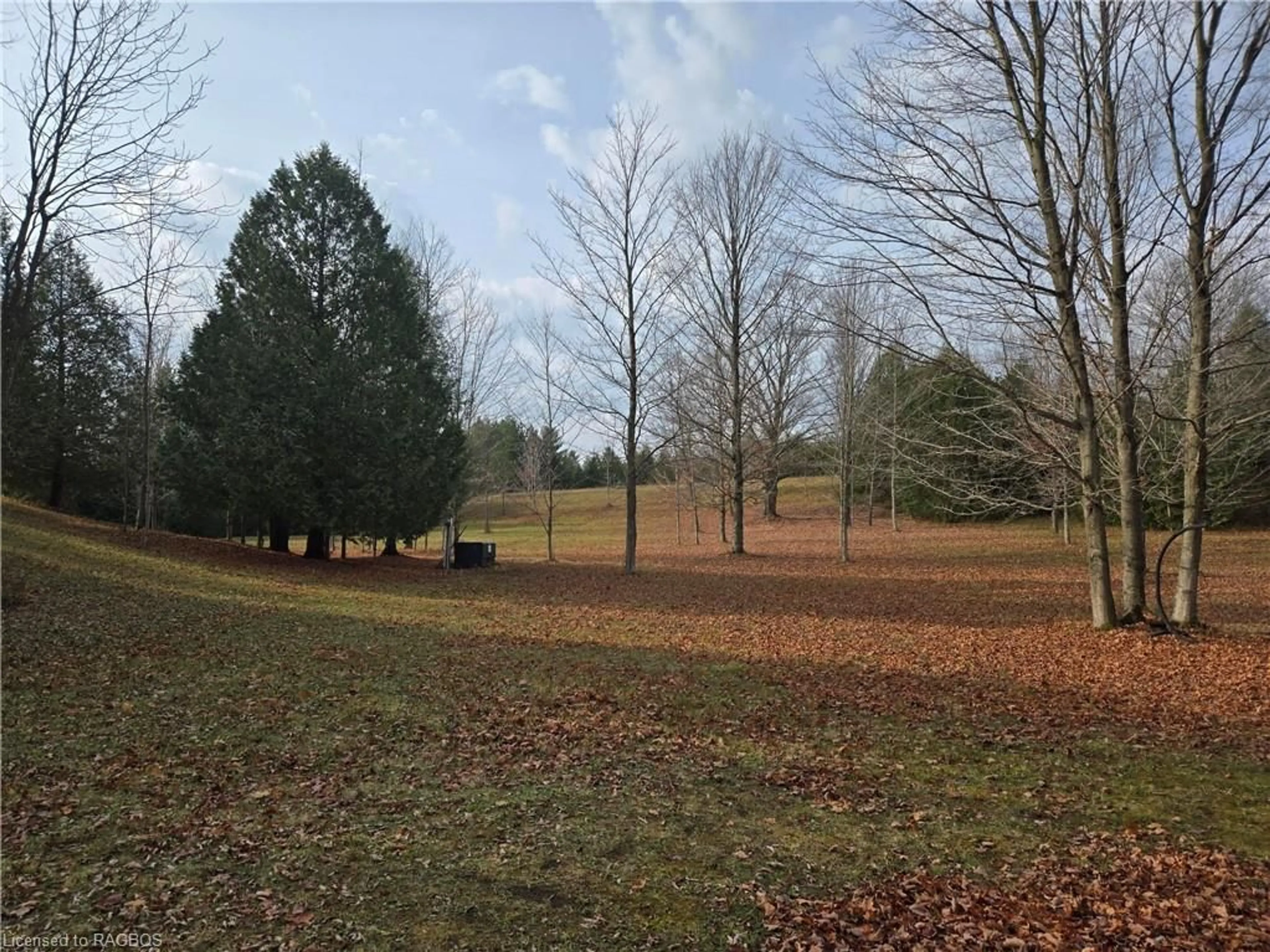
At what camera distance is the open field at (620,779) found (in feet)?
10.6

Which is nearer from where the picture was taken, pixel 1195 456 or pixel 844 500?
pixel 1195 456

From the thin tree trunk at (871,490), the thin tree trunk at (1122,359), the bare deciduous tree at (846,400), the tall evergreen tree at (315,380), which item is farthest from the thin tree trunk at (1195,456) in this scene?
the thin tree trunk at (871,490)

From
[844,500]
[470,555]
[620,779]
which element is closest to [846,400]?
[844,500]

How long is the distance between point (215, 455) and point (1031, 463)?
17.2 metres

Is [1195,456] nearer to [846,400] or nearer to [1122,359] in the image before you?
[1122,359]

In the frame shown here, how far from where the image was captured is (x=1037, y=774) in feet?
16.1

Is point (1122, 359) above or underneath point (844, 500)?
above

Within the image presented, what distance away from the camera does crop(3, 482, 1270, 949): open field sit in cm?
324

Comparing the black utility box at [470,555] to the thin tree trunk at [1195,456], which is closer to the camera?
the thin tree trunk at [1195,456]

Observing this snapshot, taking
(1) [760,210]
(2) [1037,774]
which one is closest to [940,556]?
(1) [760,210]

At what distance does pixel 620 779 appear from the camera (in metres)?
4.90

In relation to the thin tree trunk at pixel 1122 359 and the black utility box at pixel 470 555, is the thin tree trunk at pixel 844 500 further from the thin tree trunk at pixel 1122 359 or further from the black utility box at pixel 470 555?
the thin tree trunk at pixel 1122 359

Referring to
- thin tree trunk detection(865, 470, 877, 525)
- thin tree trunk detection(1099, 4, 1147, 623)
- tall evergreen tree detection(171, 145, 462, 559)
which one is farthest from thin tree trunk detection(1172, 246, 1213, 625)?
thin tree trunk detection(865, 470, 877, 525)

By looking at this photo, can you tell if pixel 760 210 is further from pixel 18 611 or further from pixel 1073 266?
pixel 18 611
